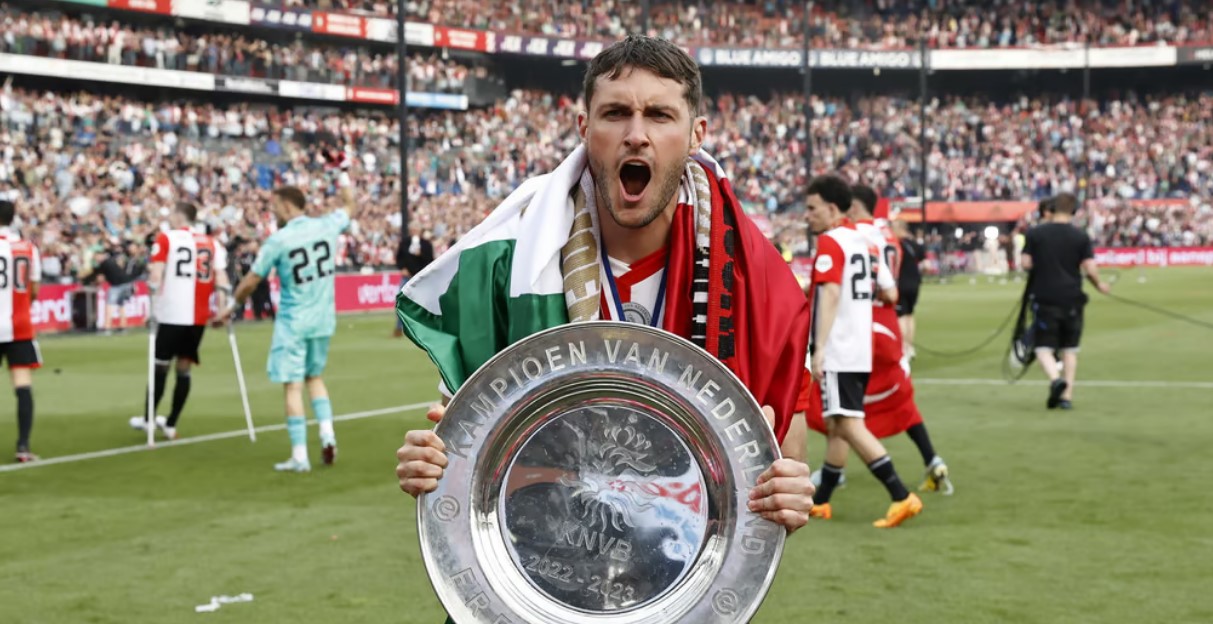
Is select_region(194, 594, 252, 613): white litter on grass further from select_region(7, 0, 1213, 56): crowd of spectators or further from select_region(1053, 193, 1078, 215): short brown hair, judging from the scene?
select_region(7, 0, 1213, 56): crowd of spectators

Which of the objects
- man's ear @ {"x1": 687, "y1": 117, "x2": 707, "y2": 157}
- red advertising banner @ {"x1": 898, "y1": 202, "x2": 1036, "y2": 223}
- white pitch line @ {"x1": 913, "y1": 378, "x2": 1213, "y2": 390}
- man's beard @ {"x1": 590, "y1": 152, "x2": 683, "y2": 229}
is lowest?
white pitch line @ {"x1": 913, "y1": 378, "x2": 1213, "y2": 390}

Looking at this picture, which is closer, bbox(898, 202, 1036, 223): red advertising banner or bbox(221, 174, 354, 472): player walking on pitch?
bbox(221, 174, 354, 472): player walking on pitch

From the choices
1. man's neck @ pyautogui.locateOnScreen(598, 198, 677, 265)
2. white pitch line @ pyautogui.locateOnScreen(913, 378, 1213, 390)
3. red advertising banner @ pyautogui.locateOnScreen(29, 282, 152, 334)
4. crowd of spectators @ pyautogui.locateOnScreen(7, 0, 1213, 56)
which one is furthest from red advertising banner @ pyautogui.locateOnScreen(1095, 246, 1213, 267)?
man's neck @ pyautogui.locateOnScreen(598, 198, 677, 265)

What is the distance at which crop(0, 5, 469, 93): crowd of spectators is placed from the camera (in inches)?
1575

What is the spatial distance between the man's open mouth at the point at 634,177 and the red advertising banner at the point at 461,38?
166 feet

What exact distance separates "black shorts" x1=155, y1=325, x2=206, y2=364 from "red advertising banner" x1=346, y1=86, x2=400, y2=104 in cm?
3743

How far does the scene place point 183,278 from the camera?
12.5m

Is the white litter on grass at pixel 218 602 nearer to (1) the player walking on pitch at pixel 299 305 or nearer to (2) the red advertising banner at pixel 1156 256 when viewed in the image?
(1) the player walking on pitch at pixel 299 305

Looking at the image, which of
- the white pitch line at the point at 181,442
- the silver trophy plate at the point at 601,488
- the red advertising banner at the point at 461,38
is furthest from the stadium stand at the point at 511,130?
the silver trophy plate at the point at 601,488

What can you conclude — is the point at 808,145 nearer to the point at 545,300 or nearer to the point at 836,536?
the point at 836,536

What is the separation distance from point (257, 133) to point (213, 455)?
111 ft

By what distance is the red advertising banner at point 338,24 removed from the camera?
48.7m

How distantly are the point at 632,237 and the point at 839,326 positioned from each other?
5.84m

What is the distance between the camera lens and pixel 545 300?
9.89ft
